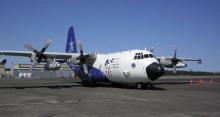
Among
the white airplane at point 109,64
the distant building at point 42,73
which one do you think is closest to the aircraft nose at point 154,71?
the white airplane at point 109,64

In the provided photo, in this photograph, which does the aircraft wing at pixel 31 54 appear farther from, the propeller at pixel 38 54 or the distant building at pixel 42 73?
the distant building at pixel 42 73

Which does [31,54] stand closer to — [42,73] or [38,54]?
[38,54]

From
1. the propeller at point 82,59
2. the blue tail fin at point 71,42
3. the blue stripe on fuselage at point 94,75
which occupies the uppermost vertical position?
the blue tail fin at point 71,42

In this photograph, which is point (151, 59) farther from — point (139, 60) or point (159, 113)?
point (159, 113)

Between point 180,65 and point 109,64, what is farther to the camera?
point 180,65

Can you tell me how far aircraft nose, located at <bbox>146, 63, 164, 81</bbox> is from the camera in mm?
24422

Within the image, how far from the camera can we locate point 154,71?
24.5m

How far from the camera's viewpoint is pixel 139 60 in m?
26.4

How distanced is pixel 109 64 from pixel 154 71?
23.1ft

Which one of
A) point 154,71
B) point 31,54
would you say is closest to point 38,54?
point 31,54

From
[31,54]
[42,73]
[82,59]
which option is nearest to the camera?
[31,54]

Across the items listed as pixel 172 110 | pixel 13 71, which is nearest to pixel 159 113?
pixel 172 110

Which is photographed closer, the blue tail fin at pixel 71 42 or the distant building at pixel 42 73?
the blue tail fin at pixel 71 42

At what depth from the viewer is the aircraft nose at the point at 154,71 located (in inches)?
961
